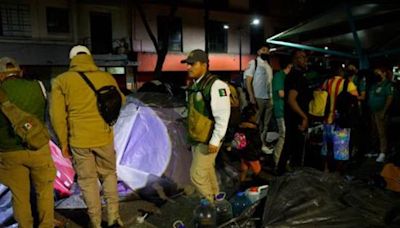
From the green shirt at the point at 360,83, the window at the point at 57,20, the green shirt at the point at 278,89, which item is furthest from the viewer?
the window at the point at 57,20

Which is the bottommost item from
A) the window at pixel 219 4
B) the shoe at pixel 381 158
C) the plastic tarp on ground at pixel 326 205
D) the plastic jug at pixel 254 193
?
the shoe at pixel 381 158

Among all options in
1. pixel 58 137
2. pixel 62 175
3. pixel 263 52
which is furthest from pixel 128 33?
pixel 58 137

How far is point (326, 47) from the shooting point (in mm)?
14352

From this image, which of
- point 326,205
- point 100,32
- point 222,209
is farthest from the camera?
point 100,32

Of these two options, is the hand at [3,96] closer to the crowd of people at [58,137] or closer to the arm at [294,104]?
the crowd of people at [58,137]

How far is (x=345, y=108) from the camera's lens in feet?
15.6

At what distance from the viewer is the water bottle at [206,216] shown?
322cm

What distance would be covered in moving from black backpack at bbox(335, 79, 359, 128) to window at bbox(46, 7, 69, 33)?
19066 millimetres

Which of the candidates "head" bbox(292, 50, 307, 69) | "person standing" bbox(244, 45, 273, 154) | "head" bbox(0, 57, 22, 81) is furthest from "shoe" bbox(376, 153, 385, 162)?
"head" bbox(0, 57, 22, 81)

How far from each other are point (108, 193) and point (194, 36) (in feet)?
77.7

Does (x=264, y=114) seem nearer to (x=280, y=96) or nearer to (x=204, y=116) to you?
(x=280, y=96)

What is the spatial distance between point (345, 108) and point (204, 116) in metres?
2.29

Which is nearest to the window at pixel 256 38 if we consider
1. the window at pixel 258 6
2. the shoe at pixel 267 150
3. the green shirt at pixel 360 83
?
the window at pixel 258 6

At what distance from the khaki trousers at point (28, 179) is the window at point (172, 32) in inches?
855
